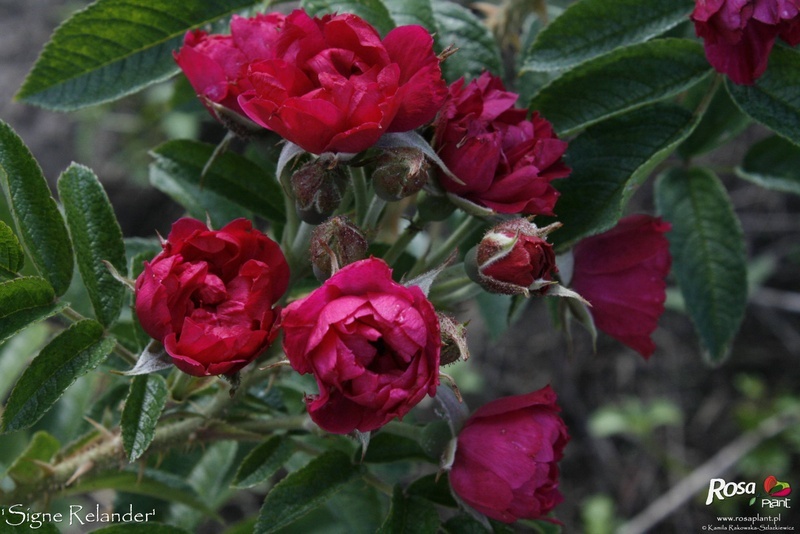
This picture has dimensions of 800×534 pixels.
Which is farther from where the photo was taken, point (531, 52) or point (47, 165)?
point (47, 165)

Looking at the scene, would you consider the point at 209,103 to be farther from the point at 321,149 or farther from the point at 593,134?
the point at 593,134

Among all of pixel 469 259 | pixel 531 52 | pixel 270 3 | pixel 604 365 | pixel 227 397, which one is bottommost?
pixel 604 365

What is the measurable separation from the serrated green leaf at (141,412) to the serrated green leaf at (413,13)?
0.74m

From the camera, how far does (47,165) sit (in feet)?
13.5

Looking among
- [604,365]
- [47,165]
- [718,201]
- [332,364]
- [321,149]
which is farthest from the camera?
[47,165]

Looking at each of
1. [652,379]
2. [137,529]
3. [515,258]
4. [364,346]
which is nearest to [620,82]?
[515,258]

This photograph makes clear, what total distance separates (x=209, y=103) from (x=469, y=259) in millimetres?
429

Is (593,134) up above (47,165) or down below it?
above

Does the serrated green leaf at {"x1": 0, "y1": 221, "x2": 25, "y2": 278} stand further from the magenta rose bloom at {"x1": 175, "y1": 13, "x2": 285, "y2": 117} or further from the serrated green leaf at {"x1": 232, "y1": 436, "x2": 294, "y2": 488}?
the serrated green leaf at {"x1": 232, "y1": 436, "x2": 294, "y2": 488}

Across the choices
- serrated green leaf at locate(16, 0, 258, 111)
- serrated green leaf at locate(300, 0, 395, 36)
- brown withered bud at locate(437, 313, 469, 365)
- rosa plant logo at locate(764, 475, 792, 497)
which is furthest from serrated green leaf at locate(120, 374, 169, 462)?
rosa plant logo at locate(764, 475, 792, 497)

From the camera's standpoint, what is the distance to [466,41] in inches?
A: 62.1

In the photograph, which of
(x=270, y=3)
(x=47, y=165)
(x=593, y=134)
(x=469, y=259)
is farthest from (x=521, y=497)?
(x=47, y=165)

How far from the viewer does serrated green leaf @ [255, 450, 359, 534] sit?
47.3 inches

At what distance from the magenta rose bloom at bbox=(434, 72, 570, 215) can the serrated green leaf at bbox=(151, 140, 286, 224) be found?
44 centimetres
